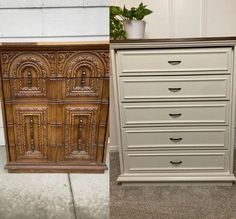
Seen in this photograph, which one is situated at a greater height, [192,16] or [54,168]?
[192,16]

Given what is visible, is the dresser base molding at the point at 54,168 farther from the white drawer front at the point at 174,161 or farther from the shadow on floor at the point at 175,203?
the white drawer front at the point at 174,161

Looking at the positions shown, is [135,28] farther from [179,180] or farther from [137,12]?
[179,180]

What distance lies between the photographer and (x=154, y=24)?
0.93 m

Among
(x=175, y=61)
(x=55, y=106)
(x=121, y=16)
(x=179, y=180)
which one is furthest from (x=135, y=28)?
(x=179, y=180)

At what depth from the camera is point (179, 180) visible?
1113 millimetres

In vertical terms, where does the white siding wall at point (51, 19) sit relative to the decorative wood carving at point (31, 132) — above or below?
above

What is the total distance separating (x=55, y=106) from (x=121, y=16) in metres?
0.43

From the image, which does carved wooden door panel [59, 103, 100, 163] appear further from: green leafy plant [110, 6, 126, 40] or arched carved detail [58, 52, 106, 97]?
green leafy plant [110, 6, 126, 40]

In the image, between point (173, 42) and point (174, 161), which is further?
point (174, 161)

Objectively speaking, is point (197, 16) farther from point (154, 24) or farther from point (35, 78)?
point (35, 78)

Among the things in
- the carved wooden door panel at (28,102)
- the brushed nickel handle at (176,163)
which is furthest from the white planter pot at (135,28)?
the brushed nickel handle at (176,163)

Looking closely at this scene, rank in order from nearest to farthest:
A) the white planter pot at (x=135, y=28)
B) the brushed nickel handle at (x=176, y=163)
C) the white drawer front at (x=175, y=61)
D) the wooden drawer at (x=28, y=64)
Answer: the wooden drawer at (x=28, y=64)
the white planter pot at (x=135, y=28)
the white drawer front at (x=175, y=61)
the brushed nickel handle at (x=176, y=163)

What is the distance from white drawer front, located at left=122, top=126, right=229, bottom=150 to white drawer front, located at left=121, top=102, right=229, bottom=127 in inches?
1.1

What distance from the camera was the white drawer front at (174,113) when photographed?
3.68 feet
